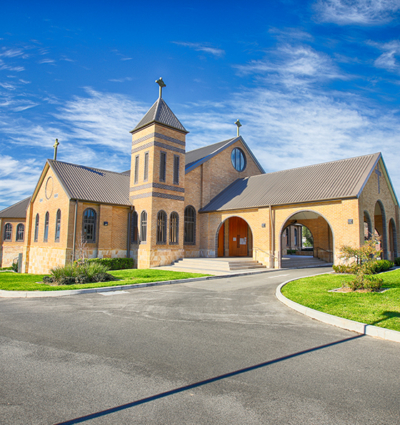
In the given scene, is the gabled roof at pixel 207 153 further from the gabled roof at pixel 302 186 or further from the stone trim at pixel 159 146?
the gabled roof at pixel 302 186

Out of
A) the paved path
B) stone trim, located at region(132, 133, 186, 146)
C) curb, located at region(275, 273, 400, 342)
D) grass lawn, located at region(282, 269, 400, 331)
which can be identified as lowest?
the paved path

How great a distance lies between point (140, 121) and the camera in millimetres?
23891

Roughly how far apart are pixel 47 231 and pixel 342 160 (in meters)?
22.0

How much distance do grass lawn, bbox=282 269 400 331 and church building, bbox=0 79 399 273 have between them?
8504mm

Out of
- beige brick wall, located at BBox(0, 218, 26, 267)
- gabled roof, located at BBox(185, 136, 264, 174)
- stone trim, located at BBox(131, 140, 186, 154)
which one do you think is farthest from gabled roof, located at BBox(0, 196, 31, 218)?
stone trim, located at BBox(131, 140, 186, 154)

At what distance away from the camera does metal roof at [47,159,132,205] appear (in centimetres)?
2181

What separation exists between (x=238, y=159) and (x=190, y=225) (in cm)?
851

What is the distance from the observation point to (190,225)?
2580 centimetres

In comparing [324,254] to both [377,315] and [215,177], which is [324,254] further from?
[377,315]

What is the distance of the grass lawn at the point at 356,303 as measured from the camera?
6965 millimetres

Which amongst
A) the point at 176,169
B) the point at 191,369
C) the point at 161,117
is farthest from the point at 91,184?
the point at 191,369

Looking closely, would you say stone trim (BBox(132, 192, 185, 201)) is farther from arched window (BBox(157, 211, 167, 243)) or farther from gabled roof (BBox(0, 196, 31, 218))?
gabled roof (BBox(0, 196, 31, 218))

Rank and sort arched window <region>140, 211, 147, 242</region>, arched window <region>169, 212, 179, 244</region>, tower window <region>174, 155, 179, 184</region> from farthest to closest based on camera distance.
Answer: tower window <region>174, 155, 179, 184</region>
arched window <region>169, 212, 179, 244</region>
arched window <region>140, 211, 147, 242</region>

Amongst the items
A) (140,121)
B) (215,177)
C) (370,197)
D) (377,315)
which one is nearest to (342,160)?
(370,197)
